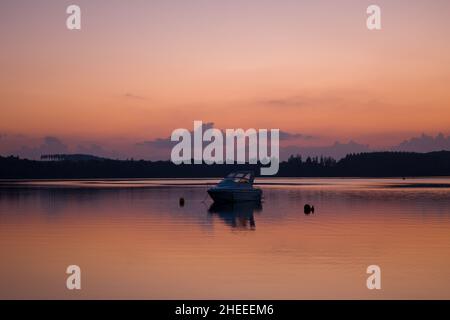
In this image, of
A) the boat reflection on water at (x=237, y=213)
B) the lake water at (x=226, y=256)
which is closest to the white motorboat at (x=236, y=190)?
the boat reflection on water at (x=237, y=213)

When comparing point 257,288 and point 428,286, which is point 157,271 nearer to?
point 257,288

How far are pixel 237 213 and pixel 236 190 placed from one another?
553 centimetres

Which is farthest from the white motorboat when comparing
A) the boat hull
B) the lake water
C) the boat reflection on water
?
the lake water

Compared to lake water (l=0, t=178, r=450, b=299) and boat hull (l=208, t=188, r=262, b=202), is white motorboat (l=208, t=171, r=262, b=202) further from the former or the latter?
lake water (l=0, t=178, r=450, b=299)

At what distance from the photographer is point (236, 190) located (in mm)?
59906

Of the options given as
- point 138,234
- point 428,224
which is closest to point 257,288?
point 138,234

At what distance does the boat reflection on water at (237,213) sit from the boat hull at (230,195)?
0.45m

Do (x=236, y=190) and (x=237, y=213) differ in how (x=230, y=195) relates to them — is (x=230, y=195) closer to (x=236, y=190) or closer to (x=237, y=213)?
(x=236, y=190)

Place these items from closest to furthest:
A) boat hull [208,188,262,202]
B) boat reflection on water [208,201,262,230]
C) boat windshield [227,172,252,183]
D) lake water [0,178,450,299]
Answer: lake water [0,178,450,299] → boat reflection on water [208,201,262,230] → boat hull [208,188,262,202] → boat windshield [227,172,252,183]

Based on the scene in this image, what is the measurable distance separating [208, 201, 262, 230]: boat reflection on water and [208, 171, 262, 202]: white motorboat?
1.80ft

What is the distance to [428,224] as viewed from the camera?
139 feet

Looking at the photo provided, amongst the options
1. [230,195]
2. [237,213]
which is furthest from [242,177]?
[237,213]

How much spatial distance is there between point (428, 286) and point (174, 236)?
18.2 metres

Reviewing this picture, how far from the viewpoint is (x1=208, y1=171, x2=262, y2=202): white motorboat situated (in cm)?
5956
